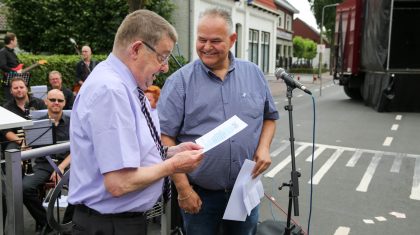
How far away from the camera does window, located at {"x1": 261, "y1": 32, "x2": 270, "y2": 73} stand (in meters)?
34.4

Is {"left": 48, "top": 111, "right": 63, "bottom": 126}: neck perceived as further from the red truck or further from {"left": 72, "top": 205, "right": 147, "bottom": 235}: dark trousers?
the red truck

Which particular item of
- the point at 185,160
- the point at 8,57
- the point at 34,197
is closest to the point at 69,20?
the point at 8,57

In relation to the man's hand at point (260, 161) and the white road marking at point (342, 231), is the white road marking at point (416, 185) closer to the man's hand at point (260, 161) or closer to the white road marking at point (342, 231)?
the white road marking at point (342, 231)

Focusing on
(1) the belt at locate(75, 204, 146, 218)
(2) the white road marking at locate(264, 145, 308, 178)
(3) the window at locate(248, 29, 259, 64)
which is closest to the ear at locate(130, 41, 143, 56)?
(1) the belt at locate(75, 204, 146, 218)

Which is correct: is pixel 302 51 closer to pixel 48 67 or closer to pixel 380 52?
pixel 380 52

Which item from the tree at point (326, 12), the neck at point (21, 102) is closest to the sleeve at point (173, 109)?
the neck at point (21, 102)

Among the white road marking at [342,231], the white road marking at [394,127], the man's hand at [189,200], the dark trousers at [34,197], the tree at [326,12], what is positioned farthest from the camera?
the tree at [326,12]

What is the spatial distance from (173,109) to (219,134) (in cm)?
53

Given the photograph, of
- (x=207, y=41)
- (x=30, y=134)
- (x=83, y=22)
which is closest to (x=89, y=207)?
(x=207, y=41)

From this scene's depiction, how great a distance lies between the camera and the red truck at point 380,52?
1411 cm

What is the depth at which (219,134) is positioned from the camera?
7.39 feet

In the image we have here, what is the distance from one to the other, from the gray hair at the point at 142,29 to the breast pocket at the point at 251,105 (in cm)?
97

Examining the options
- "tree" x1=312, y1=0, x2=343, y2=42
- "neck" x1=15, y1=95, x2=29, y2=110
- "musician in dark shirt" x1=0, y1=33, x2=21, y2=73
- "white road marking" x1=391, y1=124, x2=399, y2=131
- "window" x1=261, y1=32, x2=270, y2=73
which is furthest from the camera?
"tree" x1=312, y1=0, x2=343, y2=42

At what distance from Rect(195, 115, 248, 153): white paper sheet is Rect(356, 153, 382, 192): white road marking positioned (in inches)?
175
